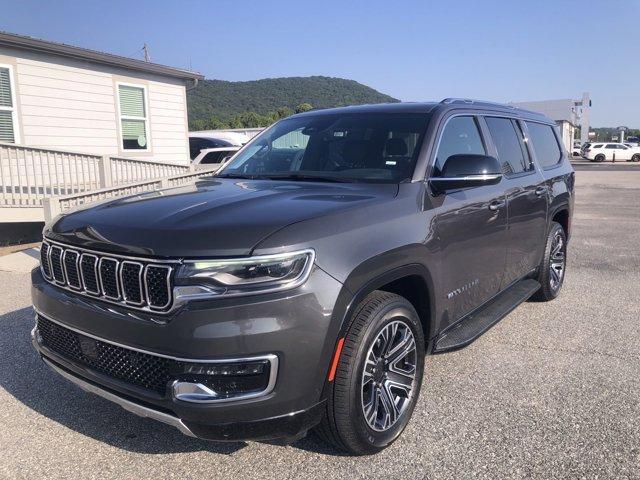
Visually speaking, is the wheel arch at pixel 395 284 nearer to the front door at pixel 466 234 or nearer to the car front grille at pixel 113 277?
the front door at pixel 466 234

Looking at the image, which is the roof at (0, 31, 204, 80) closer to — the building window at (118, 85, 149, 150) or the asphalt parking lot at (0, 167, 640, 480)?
the building window at (118, 85, 149, 150)

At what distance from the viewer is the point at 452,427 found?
3268 millimetres

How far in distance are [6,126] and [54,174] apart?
1.73m

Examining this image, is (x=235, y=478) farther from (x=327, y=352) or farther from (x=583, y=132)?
(x=583, y=132)

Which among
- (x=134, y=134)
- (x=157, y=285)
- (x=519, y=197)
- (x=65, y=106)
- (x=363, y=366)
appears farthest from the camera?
(x=134, y=134)

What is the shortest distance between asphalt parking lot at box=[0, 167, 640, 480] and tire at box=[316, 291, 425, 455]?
15 cm

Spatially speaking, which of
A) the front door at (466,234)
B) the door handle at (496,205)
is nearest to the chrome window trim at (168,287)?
the front door at (466,234)

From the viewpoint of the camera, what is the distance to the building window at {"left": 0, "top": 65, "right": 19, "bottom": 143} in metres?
10.6

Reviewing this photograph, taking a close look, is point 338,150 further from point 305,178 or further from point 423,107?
point 423,107

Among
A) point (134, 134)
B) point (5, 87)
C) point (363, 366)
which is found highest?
point (5, 87)

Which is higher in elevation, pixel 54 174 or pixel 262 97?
pixel 262 97

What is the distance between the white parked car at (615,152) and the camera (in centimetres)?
4944

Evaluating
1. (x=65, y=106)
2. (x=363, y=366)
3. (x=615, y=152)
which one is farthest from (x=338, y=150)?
(x=615, y=152)

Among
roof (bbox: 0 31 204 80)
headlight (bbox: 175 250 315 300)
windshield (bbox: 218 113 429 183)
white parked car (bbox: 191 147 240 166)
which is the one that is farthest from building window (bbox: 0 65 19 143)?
headlight (bbox: 175 250 315 300)
